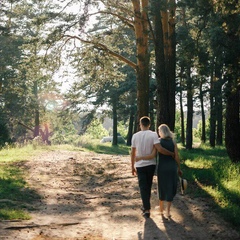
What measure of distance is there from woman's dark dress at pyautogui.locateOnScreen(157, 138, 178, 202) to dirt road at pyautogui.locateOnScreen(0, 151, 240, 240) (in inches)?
20.2

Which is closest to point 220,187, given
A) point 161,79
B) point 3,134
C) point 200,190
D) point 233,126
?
point 200,190

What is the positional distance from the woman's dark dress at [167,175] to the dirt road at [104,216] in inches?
20.2

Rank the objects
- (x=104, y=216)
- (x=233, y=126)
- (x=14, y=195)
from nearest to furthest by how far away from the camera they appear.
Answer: (x=104, y=216), (x=14, y=195), (x=233, y=126)

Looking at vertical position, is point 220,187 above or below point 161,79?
below

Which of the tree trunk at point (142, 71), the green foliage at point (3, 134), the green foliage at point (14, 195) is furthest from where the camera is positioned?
the green foliage at point (3, 134)

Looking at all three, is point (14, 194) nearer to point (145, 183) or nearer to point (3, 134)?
point (145, 183)

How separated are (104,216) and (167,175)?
1752 millimetres

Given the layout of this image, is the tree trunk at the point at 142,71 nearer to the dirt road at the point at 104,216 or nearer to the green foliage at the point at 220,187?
the green foliage at the point at 220,187

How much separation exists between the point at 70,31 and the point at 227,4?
8.62 m

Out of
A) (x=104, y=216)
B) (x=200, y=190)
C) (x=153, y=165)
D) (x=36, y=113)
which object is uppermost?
(x=36, y=113)

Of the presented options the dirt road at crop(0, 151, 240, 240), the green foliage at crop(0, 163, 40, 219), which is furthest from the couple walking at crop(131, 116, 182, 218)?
the green foliage at crop(0, 163, 40, 219)

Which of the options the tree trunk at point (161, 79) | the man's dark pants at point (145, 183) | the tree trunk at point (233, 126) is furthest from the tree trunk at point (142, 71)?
the man's dark pants at point (145, 183)

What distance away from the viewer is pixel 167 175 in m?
9.03

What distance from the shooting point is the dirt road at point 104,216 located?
25.5ft
